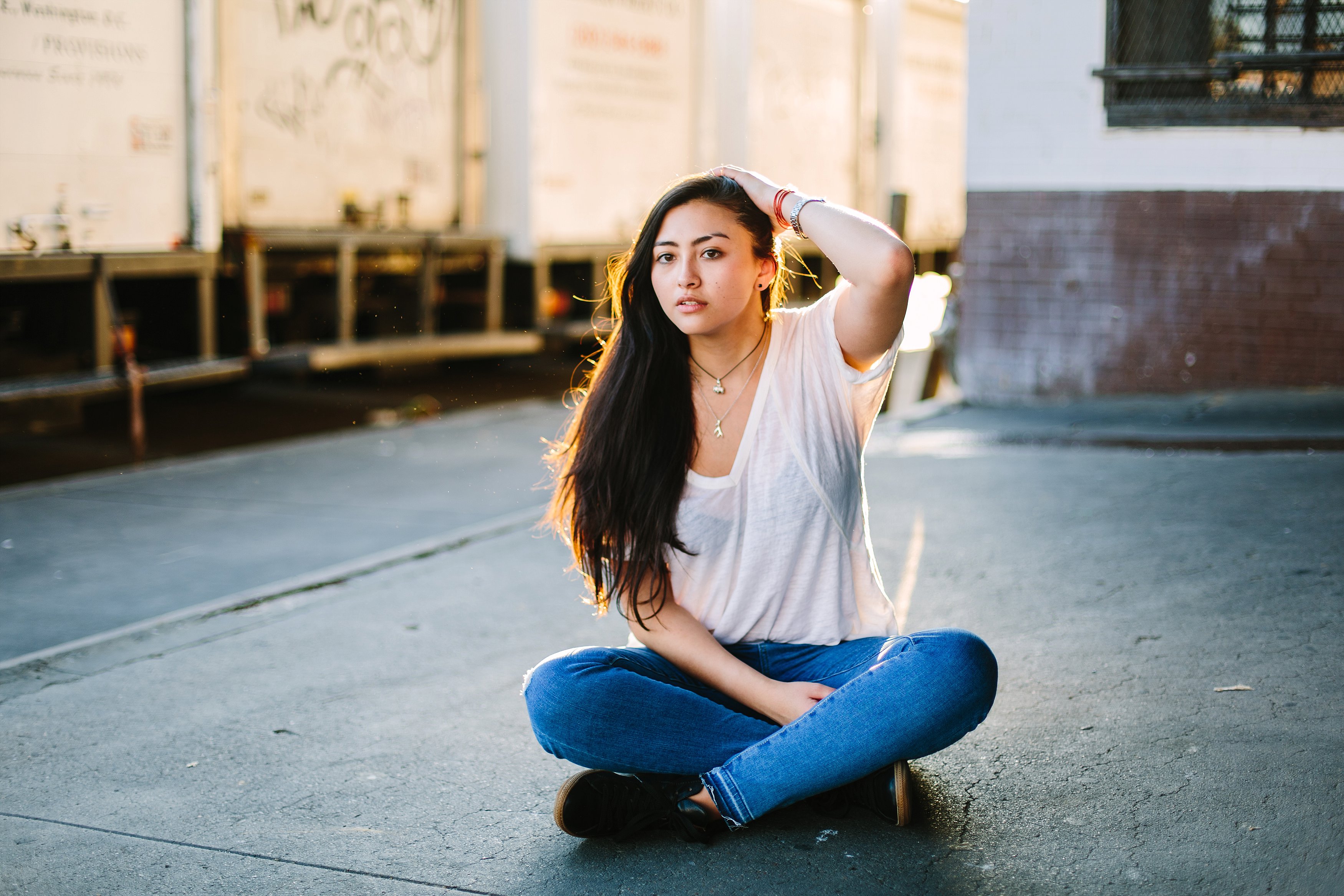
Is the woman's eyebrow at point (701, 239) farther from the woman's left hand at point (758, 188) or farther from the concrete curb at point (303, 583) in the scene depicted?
the concrete curb at point (303, 583)

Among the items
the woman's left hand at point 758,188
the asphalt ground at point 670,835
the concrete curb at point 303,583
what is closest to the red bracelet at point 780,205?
the woman's left hand at point 758,188

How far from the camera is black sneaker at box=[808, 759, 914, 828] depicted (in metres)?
2.78

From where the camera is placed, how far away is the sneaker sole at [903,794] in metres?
2.77

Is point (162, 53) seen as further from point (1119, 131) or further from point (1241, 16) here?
point (1241, 16)

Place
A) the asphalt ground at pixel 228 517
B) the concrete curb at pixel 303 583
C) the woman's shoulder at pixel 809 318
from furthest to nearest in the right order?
the asphalt ground at pixel 228 517 < the concrete curb at pixel 303 583 < the woman's shoulder at pixel 809 318

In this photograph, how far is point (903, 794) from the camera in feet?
Result: 9.14

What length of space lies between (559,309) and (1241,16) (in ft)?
18.4

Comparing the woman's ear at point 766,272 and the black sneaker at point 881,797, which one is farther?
the woman's ear at point 766,272

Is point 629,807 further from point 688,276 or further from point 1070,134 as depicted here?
point 1070,134

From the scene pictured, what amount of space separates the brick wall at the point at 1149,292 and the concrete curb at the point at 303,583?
12.4ft

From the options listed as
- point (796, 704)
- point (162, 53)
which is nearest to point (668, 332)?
point (796, 704)

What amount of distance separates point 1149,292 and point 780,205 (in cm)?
599

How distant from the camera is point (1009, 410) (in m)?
8.59

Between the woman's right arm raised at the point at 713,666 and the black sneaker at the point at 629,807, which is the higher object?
the woman's right arm raised at the point at 713,666
